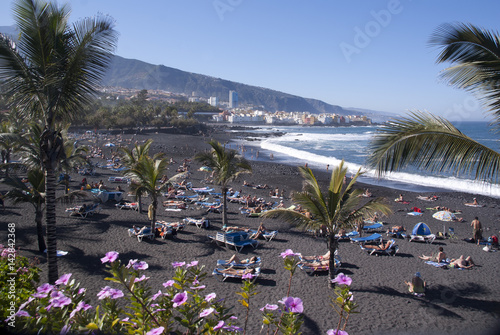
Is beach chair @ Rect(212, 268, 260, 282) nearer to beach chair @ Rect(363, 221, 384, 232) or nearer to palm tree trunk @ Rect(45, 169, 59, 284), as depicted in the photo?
palm tree trunk @ Rect(45, 169, 59, 284)

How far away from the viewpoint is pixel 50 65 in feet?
13.0

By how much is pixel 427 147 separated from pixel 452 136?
230mm

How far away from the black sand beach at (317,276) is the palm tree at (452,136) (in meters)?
3.90

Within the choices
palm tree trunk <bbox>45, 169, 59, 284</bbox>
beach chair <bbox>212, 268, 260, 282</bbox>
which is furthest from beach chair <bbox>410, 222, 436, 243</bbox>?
palm tree trunk <bbox>45, 169, 59, 284</bbox>

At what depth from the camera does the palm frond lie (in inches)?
121

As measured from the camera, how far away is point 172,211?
1454cm

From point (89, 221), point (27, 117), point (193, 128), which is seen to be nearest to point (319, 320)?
point (27, 117)

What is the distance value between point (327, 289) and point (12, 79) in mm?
6998

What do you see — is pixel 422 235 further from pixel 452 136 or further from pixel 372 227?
pixel 452 136

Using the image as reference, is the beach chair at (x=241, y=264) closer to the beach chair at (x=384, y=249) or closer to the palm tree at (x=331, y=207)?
the palm tree at (x=331, y=207)

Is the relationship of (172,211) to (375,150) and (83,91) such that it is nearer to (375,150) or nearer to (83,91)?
Result: (83,91)

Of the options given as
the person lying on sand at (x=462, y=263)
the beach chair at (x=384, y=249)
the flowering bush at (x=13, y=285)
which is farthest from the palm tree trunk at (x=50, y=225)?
the person lying on sand at (x=462, y=263)

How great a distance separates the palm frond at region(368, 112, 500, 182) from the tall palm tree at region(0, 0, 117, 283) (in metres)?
3.52

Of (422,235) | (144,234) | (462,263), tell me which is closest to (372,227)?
(422,235)
